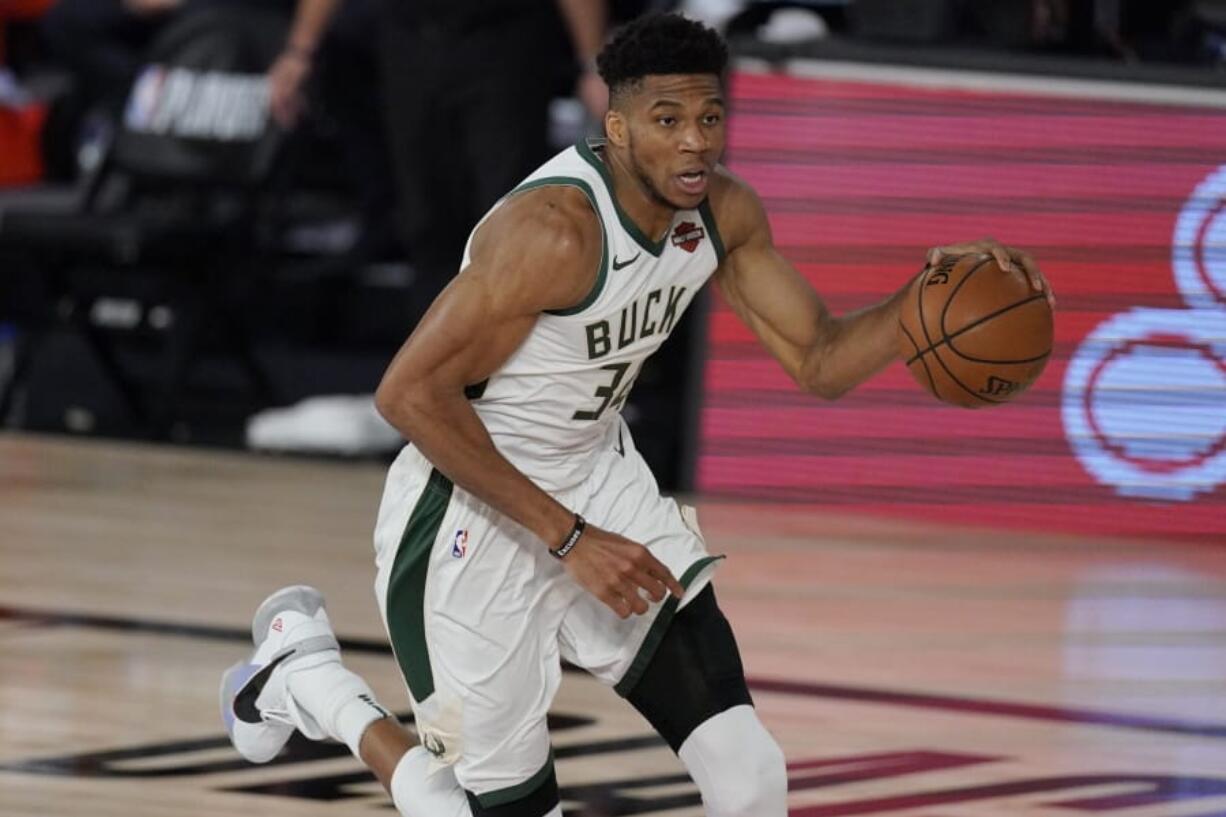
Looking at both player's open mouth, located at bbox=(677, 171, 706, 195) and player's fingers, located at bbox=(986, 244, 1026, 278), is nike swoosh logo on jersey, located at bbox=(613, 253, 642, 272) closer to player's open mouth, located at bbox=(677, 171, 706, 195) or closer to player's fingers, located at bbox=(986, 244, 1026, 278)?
player's open mouth, located at bbox=(677, 171, 706, 195)

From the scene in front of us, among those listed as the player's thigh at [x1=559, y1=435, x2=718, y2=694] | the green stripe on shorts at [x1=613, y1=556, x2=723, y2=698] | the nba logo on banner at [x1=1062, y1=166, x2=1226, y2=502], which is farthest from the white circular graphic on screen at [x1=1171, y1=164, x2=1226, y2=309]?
the green stripe on shorts at [x1=613, y1=556, x2=723, y2=698]

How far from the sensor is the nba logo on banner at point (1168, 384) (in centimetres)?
749

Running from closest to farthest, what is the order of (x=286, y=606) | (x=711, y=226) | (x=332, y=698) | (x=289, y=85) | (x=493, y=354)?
1. (x=493, y=354)
2. (x=711, y=226)
3. (x=332, y=698)
4. (x=286, y=606)
5. (x=289, y=85)

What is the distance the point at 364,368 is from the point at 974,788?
16.8 ft

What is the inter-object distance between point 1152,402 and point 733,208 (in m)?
3.43

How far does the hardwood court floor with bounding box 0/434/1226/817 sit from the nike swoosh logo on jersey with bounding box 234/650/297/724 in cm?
20

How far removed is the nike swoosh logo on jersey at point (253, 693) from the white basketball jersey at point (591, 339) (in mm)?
800

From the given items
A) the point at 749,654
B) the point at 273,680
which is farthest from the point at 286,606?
the point at 749,654

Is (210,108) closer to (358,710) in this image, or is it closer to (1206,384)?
(1206,384)

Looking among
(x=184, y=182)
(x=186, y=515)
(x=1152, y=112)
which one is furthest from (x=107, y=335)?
(x=1152, y=112)

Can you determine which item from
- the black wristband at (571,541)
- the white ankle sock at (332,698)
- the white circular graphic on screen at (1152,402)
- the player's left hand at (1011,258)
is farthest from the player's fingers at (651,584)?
the white circular graphic on screen at (1152,402)

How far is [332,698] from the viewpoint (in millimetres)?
4723

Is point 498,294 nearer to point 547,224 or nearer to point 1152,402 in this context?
point 547,224

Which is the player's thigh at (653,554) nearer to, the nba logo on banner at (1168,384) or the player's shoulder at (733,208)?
the player's shoulder at (733,208)
